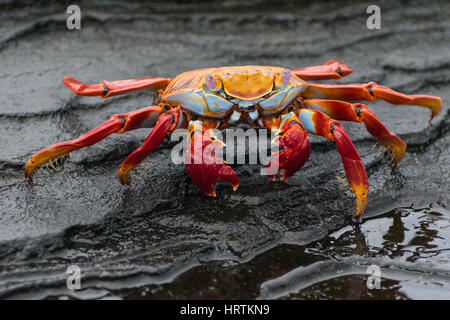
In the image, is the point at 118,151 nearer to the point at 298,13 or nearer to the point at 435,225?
the point at 435,225

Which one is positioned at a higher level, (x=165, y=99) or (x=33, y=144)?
(x=165, y=99)

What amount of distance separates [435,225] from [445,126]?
4.34 feet

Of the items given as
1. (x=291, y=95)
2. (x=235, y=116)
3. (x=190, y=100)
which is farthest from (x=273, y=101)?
(x=190, y=100)

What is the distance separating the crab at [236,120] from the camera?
293 centimetres

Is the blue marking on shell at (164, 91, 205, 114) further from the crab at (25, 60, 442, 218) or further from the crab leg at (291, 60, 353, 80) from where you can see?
the crab leg at (291, 60, 353, 80)

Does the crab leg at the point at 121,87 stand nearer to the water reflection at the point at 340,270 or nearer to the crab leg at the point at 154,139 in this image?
the crab leg at the point at 154,139

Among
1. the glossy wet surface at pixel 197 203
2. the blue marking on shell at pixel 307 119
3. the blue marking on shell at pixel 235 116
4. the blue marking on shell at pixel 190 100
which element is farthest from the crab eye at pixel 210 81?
the glossy wet surface at pixel 197 203

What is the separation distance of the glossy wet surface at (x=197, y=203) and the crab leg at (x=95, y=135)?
0.21m

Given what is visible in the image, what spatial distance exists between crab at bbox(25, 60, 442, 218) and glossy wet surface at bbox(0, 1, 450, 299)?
238mm

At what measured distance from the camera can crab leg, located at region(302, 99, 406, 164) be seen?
322 cm

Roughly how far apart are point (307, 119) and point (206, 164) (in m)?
0.78
